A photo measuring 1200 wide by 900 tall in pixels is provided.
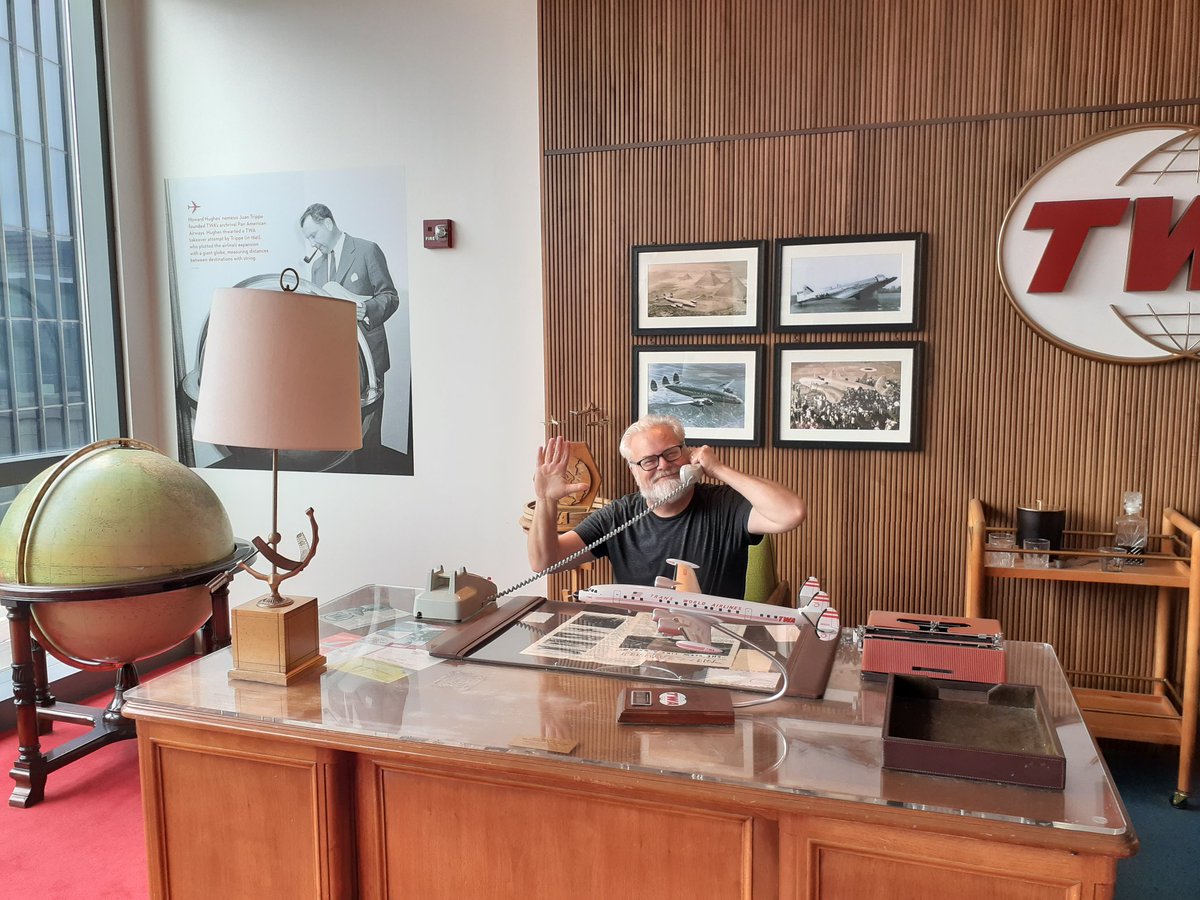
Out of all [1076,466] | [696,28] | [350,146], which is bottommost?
[1076,466]

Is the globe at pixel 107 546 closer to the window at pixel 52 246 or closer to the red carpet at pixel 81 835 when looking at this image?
the red carpet at pixel 81 835

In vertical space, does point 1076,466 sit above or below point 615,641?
above

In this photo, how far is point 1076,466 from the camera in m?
3.58

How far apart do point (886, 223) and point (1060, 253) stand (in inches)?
26.5

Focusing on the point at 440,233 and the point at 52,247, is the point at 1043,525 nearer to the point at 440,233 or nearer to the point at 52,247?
the point at 440,233

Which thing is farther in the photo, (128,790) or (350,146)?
(350,146)

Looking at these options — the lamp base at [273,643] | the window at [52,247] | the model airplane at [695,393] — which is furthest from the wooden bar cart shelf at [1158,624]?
the window at [52,247]

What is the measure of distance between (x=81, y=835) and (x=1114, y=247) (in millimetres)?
4276

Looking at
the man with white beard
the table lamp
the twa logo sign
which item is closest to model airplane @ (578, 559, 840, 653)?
the man with white beard

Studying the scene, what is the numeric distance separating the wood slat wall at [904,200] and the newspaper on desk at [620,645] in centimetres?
176

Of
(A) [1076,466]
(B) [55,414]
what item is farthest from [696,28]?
(B) [55,414]

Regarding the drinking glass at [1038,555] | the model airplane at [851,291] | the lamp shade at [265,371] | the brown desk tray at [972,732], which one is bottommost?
the drinking glass at [1038,555]

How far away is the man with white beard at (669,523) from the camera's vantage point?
9.37 feet

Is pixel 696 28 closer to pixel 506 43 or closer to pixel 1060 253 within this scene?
pixel 506 43
